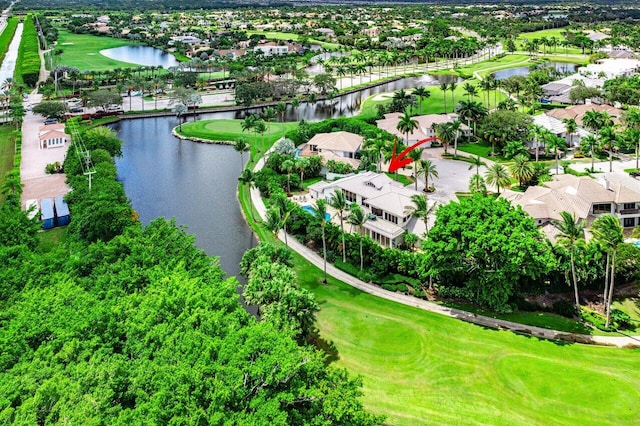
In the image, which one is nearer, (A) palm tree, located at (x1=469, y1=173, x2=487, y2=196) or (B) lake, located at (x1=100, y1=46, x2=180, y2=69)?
(A) palm tree, located at (x1=469, y1=173, x2=487, y2=196)

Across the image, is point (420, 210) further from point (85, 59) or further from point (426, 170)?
point (85, 59)

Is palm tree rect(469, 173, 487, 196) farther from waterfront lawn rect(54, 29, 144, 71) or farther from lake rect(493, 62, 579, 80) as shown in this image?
waterfront lawn rect(54, 29, 144, 71)

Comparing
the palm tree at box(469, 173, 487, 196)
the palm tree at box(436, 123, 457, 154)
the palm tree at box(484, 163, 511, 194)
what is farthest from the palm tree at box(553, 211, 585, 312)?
the palm tree at box(436, 123, 457, 154)

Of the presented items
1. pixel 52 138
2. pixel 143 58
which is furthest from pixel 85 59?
pixel 52 138

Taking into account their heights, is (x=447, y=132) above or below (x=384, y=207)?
above

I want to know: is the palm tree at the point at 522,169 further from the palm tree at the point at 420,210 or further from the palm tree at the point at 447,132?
the palm tree at the point at 420,210
